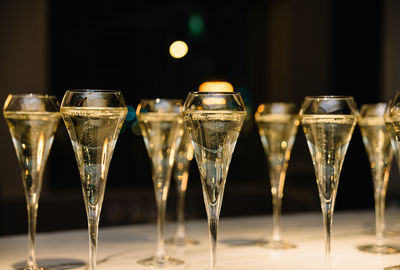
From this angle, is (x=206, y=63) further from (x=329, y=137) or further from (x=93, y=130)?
(x=93, y=130)

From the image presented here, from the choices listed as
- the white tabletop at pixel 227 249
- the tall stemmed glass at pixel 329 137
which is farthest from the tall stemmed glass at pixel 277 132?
the tall stemmed glass at pixel 329 137

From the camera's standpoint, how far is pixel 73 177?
488 cm

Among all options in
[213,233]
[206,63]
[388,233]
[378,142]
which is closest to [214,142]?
[213,233]

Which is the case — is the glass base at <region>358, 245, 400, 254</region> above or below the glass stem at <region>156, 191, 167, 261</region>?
below

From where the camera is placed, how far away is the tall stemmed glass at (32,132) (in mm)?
1052

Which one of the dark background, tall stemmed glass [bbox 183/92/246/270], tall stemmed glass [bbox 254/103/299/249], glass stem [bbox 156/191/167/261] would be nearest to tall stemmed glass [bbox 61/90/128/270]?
tall stemmed glass [bbox 183/92/246/270]

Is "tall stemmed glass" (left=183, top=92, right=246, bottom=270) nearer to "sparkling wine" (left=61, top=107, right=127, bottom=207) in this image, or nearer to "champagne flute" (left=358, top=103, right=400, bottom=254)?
"sparkling wine" (left=61, top=107, right=127, bottom=207)

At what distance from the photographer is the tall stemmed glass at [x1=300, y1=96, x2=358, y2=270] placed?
1036 millimetres

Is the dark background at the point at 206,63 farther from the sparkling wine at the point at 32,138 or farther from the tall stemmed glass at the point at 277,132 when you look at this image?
the sparkling wine at the point at 32,138

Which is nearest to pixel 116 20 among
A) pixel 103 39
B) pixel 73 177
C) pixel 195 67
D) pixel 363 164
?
pixel 103 39

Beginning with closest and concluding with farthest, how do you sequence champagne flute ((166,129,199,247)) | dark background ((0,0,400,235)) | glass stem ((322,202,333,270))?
glass stem ((322,202,333,270)) < champagne flute ((166,129,199,247)) < dark background ((0,0,400,235))

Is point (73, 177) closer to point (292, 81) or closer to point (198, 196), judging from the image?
point (198, 196)

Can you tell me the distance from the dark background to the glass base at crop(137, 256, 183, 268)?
241 cm

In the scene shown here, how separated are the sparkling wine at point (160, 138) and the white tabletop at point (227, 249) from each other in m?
0.17
